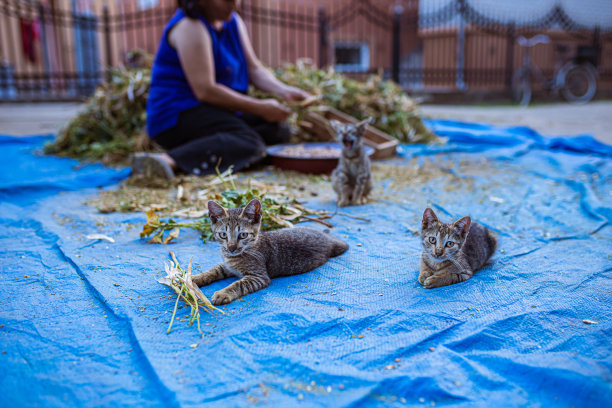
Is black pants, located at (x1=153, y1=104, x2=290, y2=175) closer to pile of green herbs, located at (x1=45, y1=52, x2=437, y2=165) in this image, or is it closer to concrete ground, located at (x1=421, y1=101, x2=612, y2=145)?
pile of green herbs, located at (x1=45, y1=52, x2=437, y2=165)

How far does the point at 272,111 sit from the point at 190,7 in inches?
54.4

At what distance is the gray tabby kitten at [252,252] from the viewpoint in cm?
255

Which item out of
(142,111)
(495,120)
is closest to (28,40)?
(142,111)

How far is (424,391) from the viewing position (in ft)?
5.72

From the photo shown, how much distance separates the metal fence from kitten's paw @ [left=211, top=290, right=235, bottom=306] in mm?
12047

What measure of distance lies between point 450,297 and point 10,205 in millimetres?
3723

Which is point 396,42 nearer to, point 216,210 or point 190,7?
point 190,7

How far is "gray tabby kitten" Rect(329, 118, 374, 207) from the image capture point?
4.20m

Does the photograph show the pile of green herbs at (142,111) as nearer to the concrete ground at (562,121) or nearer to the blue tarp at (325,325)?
the blue tarp at (325,325)

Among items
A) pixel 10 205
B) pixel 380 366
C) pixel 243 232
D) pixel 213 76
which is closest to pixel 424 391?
pixel 380 366

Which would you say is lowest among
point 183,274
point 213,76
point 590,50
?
point 183,274

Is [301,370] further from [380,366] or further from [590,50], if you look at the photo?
[590,50]

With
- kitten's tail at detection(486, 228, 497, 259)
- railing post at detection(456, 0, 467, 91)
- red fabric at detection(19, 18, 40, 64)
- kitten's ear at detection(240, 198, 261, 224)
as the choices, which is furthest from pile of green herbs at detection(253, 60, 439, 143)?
red fabric at detection(19, 18, 40, 64)

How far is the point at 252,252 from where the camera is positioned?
2.67 metres
